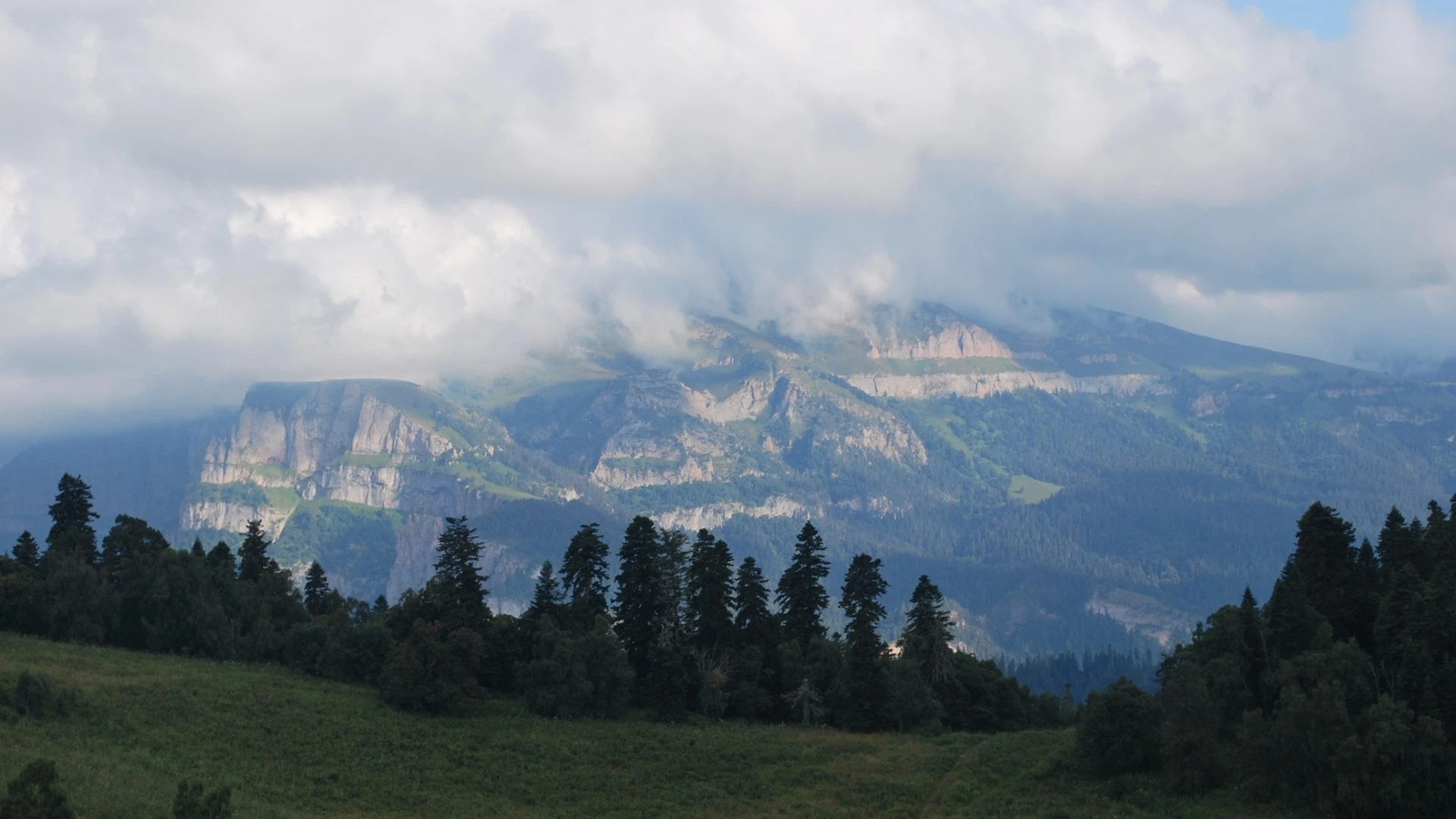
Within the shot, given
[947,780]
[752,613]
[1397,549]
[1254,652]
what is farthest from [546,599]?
[1397,549]

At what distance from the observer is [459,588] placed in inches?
5079

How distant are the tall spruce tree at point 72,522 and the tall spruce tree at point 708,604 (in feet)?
212

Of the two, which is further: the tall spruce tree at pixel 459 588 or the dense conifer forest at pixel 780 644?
the tall spruce tree at pixel 459 588

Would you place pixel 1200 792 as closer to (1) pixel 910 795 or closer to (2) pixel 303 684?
(1) pixel 910 795

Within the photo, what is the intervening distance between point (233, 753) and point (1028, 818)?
2161 inches

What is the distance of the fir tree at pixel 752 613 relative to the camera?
435 feet

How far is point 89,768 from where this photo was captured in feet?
272

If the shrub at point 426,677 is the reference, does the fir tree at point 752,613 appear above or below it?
above

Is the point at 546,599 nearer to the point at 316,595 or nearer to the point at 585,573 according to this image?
the point at 585,573

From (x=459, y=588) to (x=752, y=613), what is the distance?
28661 millimetres

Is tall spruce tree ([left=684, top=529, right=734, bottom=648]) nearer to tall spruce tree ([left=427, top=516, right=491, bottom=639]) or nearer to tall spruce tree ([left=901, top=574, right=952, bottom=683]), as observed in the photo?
tall spruce tree ([left=901, top=574, right=952, bottom=683])

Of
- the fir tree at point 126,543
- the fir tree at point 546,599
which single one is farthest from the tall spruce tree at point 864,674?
the fir tree at point 126,543

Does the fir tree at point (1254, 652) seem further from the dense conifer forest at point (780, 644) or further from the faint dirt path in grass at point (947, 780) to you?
the faint dirt path in grass at point (947, 780)

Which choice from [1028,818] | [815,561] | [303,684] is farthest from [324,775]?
[815,561]
